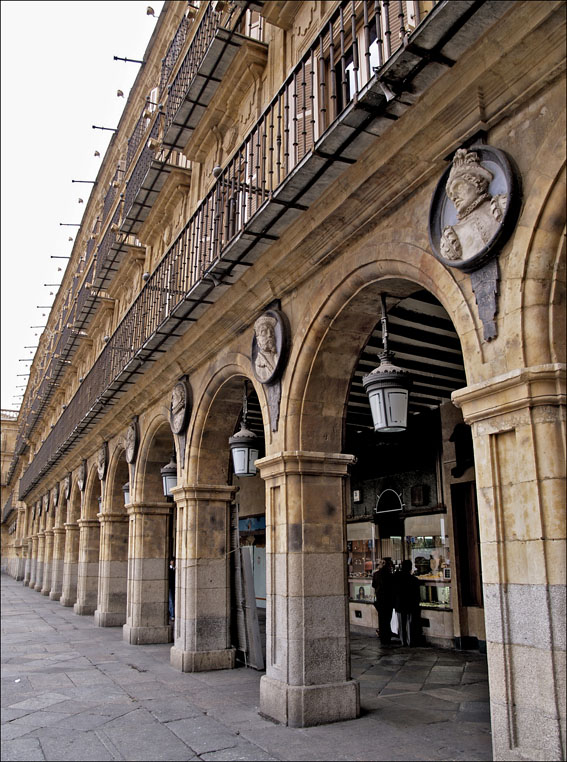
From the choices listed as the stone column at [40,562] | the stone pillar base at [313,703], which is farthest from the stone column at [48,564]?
the stone pillar base at [313,703]

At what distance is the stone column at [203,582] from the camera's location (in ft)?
29.7

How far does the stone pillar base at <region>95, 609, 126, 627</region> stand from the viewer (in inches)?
581

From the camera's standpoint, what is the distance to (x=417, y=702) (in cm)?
691

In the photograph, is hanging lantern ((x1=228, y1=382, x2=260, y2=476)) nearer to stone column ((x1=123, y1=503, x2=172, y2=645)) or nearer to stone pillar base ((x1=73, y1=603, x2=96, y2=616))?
stone column ((x1=123, y1=503, x2=172, y2=645))

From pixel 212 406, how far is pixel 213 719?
4.18 m

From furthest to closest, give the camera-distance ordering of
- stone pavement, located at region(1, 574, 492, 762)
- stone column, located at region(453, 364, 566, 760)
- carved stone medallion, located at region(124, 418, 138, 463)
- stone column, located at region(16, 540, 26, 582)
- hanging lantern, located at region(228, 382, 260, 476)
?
stone column, located at region(16, 540, 26, 582), carved stone medallion, located at region(124, 418, 138, 463), hanging lantern, located at region(228, 382, 260, 476), stone pavement, located at region(1, 574, 492, 762), stone column, located at region(453, 364, 566, 760)

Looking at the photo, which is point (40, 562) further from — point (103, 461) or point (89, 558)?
point (103, 461)

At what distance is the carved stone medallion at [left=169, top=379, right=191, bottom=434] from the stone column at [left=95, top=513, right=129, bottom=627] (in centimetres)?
581

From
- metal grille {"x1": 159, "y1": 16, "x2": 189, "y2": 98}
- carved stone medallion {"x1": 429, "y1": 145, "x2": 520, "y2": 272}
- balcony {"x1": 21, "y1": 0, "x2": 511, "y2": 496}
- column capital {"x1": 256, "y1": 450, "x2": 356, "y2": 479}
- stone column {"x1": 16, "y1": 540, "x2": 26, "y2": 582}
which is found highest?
metal grille {"x1": 159, "y1": 16, "x2": 189, "y2": 98}

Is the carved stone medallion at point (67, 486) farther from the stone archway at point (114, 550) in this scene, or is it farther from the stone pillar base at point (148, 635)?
the stone pillar base at point (148, 635)

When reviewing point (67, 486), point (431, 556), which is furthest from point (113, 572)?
point (67, 486)

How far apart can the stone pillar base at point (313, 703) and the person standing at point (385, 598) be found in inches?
198

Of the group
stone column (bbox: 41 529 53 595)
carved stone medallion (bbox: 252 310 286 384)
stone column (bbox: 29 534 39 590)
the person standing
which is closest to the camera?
carved stone medallion (bbox: 252 310 286 384)

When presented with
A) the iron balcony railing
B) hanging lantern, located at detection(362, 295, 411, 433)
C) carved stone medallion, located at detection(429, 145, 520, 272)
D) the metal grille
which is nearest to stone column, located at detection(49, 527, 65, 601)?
the iron balcony railing
